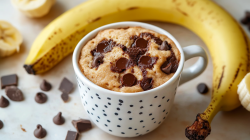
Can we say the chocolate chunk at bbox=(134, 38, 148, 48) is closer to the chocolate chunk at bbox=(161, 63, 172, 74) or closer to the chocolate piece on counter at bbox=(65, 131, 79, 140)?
the chocolate chunk at bbox=(161, 63, 172, 74)

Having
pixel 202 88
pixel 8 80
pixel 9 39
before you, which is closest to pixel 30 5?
pixel 9 39

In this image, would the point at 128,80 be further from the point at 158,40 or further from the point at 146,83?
the point at 158,40

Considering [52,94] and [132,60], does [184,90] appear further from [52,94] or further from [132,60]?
[52,94]

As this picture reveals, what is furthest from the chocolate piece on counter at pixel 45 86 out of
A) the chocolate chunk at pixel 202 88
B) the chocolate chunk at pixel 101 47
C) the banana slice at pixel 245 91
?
the banana slice at pixel 245 91

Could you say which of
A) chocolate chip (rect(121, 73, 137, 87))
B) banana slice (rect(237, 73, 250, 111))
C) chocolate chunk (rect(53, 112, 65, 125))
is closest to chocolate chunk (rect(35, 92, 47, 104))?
chocolate chunk (rect(53, 112, 65, 125))

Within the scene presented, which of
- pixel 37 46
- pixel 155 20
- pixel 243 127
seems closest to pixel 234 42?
pixel 243 127

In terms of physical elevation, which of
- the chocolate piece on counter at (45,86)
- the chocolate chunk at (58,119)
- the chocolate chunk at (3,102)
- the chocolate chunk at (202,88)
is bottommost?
the chocolate chunk at (3,102)

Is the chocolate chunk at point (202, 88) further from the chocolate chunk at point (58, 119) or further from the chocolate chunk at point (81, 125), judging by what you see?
the chocolate chunk at point (58, 119)
